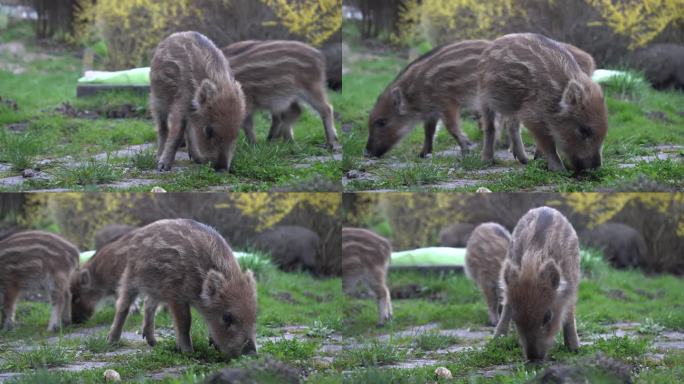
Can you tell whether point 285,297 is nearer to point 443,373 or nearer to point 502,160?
point 502,160

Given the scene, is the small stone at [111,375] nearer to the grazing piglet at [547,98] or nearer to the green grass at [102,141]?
the green grass at [102,141]

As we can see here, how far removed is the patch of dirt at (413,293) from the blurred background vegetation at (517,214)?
62 cm

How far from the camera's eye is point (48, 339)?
305 inches

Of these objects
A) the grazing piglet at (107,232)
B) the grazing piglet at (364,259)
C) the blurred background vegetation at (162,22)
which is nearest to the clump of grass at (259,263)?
the grazing piglet at (364,259)

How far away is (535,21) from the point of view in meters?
10.1

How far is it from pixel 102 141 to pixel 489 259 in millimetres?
3809

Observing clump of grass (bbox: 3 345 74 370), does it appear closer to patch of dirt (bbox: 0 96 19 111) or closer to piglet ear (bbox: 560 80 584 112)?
patch of dirt (bbox: 0 96 19 111)

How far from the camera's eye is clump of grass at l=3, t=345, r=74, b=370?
6.34 m

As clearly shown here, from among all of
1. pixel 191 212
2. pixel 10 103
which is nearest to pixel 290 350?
pixel 191 212

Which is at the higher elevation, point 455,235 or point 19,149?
point 19,149

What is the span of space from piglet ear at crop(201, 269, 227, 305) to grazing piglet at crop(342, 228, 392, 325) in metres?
2.41

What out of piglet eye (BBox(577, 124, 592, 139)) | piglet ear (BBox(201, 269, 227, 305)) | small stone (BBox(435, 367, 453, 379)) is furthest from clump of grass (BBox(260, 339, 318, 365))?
piglet eye (BBox(577, 124, 592, 139))

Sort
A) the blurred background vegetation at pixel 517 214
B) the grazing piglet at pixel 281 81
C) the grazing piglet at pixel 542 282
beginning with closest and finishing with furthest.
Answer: the grazing piglet at pixel 542 282 < the grazing piglet at pixel 281 81 < the blurred background vegetation at pixel 517 214

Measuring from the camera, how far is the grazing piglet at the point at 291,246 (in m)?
9.48
